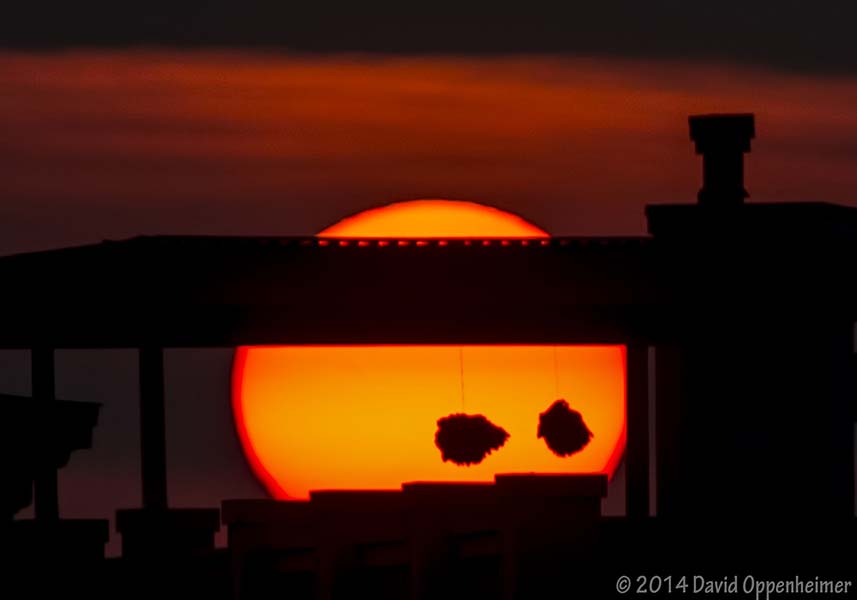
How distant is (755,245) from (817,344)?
1.28m

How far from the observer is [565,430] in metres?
20.6

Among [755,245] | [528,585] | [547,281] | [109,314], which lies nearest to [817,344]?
[755,245]

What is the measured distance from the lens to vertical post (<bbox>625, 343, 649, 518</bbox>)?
1944 centimetres

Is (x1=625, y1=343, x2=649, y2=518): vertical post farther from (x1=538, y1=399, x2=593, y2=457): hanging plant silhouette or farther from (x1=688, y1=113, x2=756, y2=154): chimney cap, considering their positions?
(x1=688, y1=113, x2=756, y2=154): chimney cap

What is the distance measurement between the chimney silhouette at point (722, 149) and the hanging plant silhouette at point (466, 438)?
3.23m

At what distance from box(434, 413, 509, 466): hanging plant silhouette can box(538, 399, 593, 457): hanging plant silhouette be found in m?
0.45

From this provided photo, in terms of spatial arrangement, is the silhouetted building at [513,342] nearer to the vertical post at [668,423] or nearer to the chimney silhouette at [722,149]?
the vertical post at [668,423]

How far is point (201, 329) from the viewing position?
19.6 meters

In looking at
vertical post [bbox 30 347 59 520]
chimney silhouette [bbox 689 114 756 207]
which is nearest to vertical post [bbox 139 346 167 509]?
vertical post [bbox 30 347 59 520]

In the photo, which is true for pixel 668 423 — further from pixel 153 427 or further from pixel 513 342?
pixel 153 427

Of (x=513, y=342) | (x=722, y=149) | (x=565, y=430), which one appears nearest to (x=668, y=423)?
(x=565, y=430)

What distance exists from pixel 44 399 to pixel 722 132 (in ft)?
23.0

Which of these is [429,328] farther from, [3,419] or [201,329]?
[3,419]

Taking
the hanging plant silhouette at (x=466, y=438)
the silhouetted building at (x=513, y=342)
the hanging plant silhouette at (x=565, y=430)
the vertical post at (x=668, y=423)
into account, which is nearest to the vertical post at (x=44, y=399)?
the silhouetted building at (x=513, y=342)
